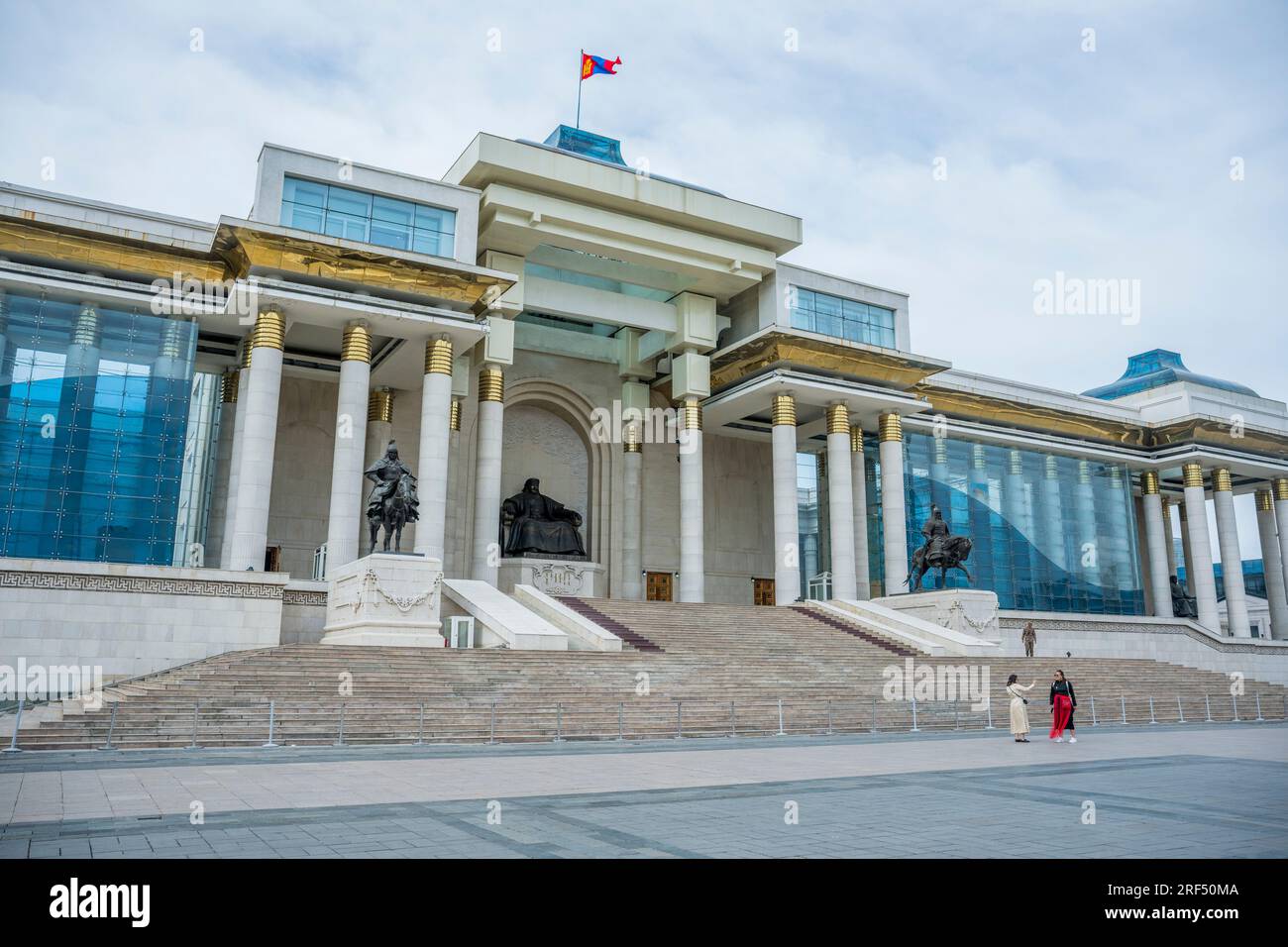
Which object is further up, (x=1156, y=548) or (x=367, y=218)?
(x=367, y=218)

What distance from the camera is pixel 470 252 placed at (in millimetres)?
30141

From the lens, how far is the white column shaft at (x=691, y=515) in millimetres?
34469

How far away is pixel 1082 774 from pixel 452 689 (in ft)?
36.0

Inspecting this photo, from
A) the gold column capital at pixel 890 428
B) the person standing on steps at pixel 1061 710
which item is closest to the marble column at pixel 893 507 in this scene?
the gold column capital at pixel 890 428

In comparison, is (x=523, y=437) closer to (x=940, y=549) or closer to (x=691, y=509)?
(x=691, y=509)

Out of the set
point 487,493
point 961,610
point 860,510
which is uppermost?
point 860,510

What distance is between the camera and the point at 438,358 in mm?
28922

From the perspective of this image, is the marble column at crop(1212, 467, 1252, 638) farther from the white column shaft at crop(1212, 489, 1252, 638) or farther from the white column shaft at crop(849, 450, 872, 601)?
the white column shaft at crop(849, 450, 872, 601)

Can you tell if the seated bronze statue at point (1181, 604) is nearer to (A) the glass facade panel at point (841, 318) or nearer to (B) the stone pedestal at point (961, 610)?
(B) the stone pedestal at point (961, 610)

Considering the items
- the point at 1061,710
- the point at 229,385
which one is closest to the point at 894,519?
the point at 1061,710

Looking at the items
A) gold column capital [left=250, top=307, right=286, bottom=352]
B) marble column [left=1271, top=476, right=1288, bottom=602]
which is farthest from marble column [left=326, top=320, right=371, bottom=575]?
marble column [left=1271, top=476, right=1288, bottom=602]

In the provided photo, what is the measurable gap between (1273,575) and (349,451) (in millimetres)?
44420

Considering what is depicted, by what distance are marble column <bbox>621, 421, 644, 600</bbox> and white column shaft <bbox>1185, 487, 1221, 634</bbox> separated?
2523cm

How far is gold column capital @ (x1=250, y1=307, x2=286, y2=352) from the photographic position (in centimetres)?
2697
